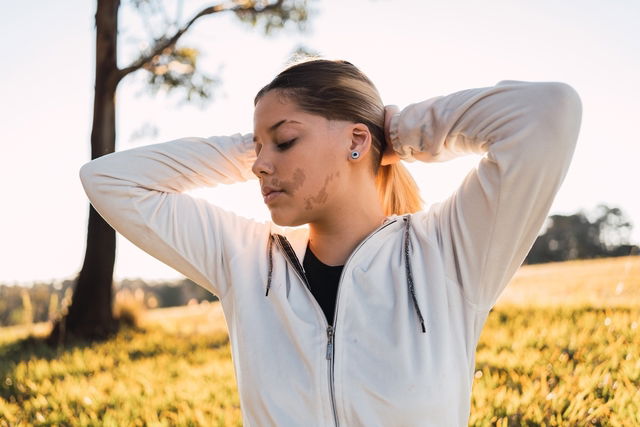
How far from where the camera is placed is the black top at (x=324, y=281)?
2236 millimetres

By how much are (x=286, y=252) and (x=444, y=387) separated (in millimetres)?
747

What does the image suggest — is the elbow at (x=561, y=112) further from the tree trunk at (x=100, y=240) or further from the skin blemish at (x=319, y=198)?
the tree trunk at (x=100, y=240)

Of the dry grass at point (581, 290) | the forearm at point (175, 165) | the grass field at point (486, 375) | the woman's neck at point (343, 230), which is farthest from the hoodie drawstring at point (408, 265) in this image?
the dry grass at point (581, 290)

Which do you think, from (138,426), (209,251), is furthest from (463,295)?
(138,426)

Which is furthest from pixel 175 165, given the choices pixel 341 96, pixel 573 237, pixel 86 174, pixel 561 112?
pixel 573 237

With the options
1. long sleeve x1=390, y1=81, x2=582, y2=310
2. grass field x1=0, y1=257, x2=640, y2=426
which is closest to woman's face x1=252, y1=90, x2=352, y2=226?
long sleeve x1=390, y1=81, x2=582, y2=310

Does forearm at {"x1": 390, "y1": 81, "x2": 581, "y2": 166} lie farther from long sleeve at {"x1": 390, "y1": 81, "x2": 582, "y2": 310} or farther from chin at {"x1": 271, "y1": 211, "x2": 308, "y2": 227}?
chin at {"x1": 271, "y1": 211, "x2": 308, "y2": 227}

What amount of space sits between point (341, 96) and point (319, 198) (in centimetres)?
39

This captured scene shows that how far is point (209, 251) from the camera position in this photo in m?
2.37

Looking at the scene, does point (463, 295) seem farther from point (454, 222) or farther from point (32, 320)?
point (32, 320)

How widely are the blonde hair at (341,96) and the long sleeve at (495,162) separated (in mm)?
208

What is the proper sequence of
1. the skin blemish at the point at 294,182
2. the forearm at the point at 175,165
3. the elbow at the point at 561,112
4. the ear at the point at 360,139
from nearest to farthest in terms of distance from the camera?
the elbow at the point at 561,112, the skin blemish at the point at 294,182, the ear at the point at 360,139, the forearm at the point at 175,165

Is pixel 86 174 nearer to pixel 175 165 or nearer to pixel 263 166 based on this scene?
pixel 175 165

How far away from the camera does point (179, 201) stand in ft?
8.11
